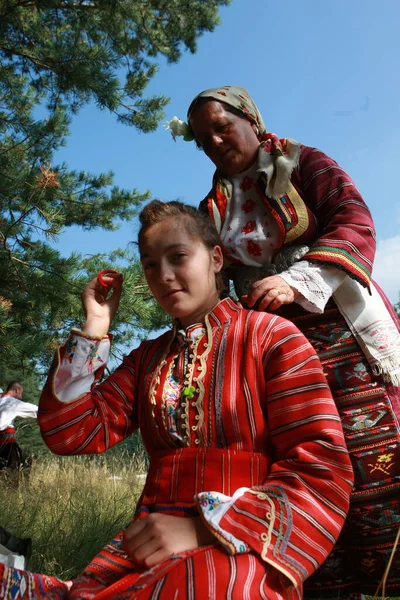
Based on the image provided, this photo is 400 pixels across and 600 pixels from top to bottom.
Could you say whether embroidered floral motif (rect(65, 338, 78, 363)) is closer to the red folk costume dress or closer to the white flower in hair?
the red folk costume dress

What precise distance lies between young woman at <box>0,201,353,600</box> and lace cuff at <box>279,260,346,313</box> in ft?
0.39

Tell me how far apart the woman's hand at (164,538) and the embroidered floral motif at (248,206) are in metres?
1.12

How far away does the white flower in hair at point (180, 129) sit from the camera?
6.77ft

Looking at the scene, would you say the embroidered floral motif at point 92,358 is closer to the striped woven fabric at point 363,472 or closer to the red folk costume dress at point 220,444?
the red folk costume dress at point 220,444

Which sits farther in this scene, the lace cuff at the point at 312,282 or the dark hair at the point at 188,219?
the dark hair at the point at 188,219

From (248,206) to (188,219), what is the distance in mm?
302

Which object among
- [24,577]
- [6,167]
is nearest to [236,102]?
[24,577]

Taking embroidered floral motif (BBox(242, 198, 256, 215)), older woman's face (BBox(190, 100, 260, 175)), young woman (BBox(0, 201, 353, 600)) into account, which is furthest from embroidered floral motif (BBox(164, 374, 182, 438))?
older woman's face (BBox(190, 100, 260, 175))

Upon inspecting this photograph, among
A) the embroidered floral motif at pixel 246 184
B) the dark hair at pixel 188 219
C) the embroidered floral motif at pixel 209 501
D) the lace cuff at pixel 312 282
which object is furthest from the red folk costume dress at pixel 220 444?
the embroidered floral motif at pixel 246 184

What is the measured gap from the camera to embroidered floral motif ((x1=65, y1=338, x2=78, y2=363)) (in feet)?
5.41

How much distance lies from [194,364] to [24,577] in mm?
718

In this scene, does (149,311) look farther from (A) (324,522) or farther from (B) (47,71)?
(A) (324,522)

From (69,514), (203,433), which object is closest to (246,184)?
(203,433)

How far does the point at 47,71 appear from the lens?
4832 millimetres
